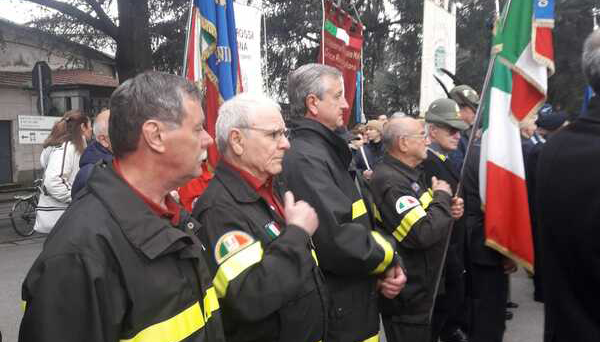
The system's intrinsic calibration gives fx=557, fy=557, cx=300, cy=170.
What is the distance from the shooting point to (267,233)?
2164 millimetres

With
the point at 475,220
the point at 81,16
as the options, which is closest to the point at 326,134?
the point at 475,220

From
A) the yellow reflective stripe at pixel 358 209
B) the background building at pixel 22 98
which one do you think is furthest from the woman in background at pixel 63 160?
the background building at pixel 22 98

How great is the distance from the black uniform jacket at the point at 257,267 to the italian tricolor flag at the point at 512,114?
1.53 m

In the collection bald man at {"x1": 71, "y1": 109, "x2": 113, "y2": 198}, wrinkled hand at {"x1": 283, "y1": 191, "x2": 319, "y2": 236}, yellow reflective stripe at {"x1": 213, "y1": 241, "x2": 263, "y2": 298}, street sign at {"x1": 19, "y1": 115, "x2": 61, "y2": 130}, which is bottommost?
yellow reflective stripe at {"x1": 213, "y1": 241, "x2": 263, "y2": 298}

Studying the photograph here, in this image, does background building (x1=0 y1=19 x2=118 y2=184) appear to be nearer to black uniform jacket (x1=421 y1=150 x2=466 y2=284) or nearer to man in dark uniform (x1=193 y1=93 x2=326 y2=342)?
black uniform jacket (x1=421 y1=150 x2=466 y2=284)

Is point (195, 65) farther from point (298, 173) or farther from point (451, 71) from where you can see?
point (451, 71)

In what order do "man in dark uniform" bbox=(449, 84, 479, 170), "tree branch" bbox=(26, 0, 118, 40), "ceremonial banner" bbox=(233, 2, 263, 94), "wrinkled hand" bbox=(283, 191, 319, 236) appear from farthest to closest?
1. "tree branch" bbox=(26, 0, 118, 40)
2. "man in dark uniform" bbox=(449, 84, 479, 170)
3. "ceremonial banner" bbox=(233, 2, 263, 94)
4. "wrinkled hand" bbox=(283, 191, 319, 236)

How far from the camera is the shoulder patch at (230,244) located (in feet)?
6.72

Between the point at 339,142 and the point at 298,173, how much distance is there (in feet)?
1.12

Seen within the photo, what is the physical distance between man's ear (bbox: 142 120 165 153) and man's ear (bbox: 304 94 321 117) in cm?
133

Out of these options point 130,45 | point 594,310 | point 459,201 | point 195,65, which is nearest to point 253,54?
point 195,65

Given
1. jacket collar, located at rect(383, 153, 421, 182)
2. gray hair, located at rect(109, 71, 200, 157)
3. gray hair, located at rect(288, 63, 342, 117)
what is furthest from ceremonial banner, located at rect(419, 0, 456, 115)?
gray hair, located at rect(109, 71, 200, 157)

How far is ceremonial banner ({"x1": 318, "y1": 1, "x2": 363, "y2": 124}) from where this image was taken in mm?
5551

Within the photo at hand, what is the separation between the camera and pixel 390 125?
3598 millimetres
